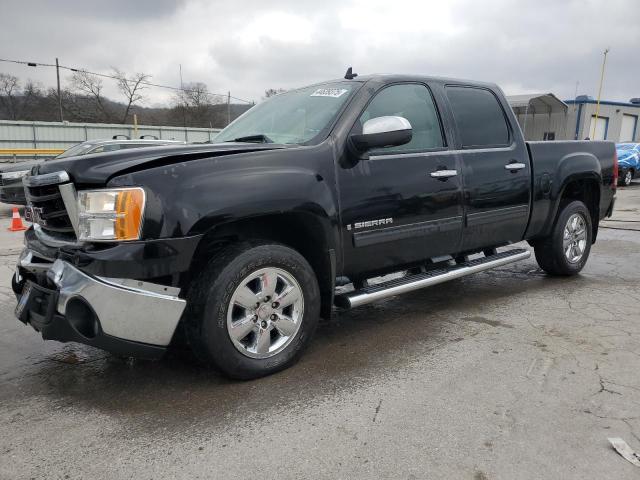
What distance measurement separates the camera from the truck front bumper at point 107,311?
2.61 metres

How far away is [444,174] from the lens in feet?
13.0

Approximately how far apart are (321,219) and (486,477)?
1.70 m

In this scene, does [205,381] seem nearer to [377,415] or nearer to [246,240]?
[246,240]

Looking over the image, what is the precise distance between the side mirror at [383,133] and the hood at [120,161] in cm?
80

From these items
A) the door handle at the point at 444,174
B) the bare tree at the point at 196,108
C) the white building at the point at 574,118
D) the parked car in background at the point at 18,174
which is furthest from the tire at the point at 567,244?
the bare tree at the point at 196,108

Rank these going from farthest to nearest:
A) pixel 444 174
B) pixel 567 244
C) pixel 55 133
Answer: pixel 55 133 → pixel 567 244 → pixel 444 174

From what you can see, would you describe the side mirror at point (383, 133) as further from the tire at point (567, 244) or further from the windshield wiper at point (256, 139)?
the tire at point (567, 244)

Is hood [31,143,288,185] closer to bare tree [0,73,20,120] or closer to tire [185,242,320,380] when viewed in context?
tire [185,242,320,380]

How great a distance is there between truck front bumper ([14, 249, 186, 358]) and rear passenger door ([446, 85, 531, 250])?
8.34ft

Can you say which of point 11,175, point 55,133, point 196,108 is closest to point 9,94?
point 196,108

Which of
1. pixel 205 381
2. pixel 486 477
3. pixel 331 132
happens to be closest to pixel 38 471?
pixel 205 381

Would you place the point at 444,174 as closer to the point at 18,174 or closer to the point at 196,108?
the point at 18,174

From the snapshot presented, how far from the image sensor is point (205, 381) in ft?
10.3

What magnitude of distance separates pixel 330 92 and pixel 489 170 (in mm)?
1530
